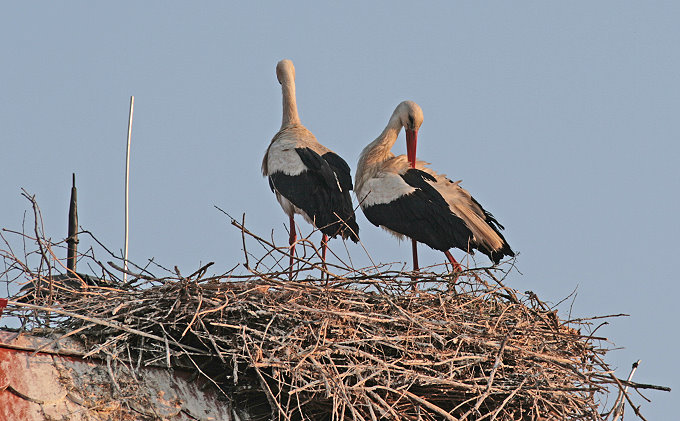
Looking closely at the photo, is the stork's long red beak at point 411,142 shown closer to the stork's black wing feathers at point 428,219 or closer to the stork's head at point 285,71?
the stork's black wing feathers at point 428,219

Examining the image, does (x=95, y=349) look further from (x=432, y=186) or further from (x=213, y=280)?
(x=432, y=186)

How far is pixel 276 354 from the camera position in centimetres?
459

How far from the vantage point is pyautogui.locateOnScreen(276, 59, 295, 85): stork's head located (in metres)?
10.2

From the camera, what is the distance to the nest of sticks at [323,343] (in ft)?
14.9

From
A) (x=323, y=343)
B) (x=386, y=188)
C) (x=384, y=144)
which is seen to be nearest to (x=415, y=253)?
(x=386, y=188)

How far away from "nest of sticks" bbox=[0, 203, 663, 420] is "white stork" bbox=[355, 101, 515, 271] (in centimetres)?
326

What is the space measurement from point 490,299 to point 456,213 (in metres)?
3.14

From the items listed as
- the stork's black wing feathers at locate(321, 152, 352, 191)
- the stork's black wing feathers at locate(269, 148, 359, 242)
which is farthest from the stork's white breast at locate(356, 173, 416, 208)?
the stork's black wing feathers at locate(269, 148, 359, 242)

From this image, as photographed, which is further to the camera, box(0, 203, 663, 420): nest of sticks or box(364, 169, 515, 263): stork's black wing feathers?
box(364, 169, 515, 263): stork's black wing feathers

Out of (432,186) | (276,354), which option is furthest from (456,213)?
(276,354)

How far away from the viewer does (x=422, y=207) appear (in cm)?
898

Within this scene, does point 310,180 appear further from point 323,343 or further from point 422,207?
point 323,343

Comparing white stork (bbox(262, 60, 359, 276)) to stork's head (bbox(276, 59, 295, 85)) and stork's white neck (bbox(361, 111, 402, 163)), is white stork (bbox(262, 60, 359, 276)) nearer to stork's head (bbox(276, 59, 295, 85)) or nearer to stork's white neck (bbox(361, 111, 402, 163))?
stork's white neck (bbox(361, 111, 402, 163))

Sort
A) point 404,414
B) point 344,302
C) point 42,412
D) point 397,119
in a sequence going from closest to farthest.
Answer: point 42,412, point 404,414, point 344,302, point 397,119
